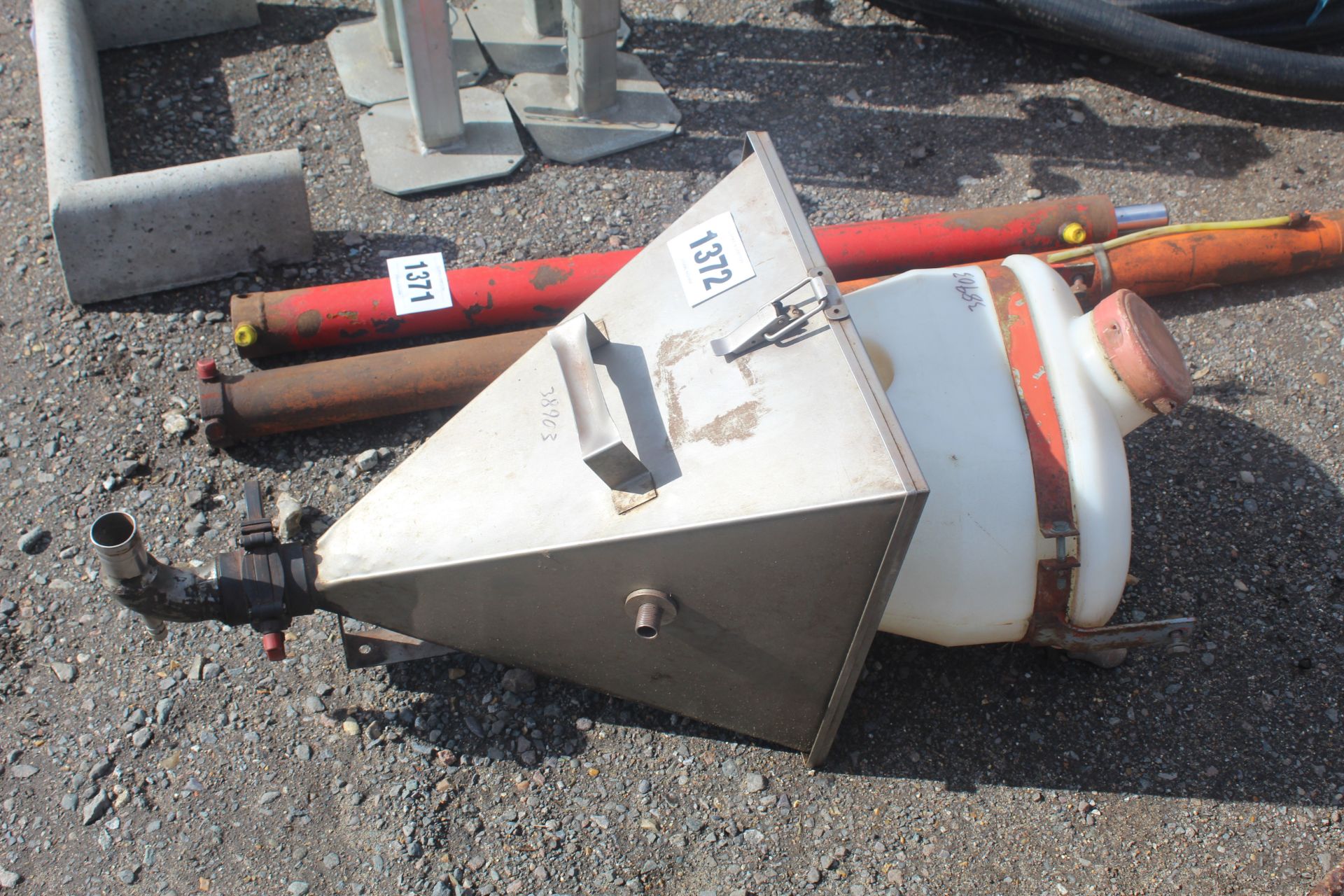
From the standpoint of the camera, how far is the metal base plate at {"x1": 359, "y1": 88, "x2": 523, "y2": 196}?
10.8 ft

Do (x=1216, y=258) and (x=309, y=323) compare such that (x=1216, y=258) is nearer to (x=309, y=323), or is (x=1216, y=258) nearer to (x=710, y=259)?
(x=710, y=259)

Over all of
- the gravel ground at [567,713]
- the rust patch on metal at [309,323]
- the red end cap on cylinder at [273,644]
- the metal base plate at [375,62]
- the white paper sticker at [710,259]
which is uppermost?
the white paper sticker at [710,259]

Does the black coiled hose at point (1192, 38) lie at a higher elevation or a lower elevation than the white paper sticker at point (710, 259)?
lower

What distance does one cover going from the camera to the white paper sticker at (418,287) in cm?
275

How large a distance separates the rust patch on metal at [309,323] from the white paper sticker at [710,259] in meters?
1.19

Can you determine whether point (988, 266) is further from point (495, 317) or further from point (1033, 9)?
point (1033, 9)

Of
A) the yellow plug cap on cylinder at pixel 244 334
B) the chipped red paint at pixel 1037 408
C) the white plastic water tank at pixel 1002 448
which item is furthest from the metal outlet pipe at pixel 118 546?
the chipped red paint at pixel 1037 408

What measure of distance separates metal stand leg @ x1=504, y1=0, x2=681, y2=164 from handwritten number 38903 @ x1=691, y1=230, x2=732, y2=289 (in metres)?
1.63

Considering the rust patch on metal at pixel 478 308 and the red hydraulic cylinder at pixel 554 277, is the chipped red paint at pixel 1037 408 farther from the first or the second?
the rust patch on metal at pixel 478 308

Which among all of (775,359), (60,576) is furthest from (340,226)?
(775,359)

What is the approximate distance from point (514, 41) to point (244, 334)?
1.83 metres

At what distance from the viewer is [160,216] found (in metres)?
2.80

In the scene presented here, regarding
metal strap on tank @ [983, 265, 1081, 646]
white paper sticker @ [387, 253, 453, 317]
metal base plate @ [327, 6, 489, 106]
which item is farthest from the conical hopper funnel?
metal base plate @ [327, 6, 489, 106]

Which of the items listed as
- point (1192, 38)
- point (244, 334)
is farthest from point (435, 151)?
Answer: point (1192, 38)
